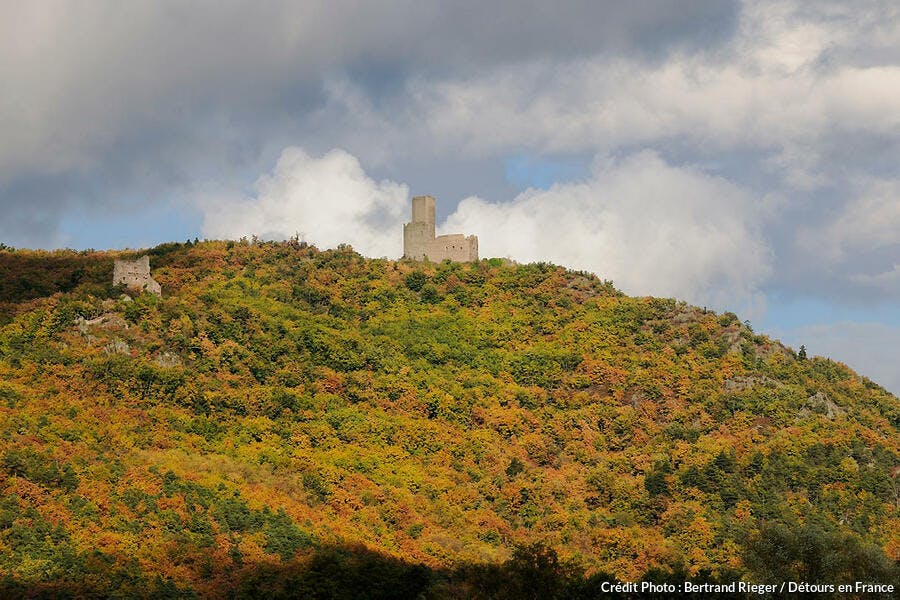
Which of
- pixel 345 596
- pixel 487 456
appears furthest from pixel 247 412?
pixel 345 596

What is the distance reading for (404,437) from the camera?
289 feet

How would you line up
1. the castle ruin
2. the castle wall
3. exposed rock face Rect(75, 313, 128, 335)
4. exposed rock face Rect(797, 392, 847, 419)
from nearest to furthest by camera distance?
exposed rock face Rect(75, 313, 128, 335)
exposed rock face Rect(797, 392, 847, 419)
the castle ruin
the castle wall

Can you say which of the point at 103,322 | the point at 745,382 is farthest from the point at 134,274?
the point at 745,382

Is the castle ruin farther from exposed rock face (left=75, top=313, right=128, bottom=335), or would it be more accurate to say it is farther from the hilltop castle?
the hilltop castle

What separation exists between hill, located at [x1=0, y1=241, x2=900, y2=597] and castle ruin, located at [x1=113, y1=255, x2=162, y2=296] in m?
2.03

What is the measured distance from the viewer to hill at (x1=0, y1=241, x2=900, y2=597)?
65.4 meters

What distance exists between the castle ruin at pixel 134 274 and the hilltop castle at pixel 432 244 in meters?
32.7

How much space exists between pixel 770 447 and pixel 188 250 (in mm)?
56733

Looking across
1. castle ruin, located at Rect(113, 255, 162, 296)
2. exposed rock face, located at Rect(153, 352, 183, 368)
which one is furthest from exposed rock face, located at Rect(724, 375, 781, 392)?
castle ruin, located at Rect(113, 255, 162, 296)

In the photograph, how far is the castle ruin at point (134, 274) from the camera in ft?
313

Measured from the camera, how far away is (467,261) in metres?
122

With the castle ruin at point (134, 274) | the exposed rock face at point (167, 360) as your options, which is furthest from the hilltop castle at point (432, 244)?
the exposed rock face at point (167, 360)

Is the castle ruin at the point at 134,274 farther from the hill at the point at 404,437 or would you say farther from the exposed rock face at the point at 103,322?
the exposed rock face at the point at 103,322

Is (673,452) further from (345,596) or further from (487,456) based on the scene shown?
(345,596)
